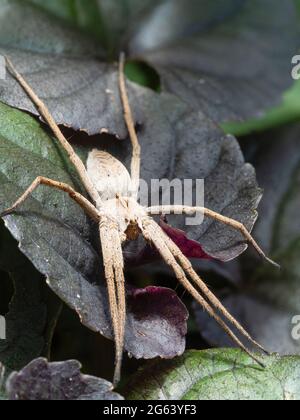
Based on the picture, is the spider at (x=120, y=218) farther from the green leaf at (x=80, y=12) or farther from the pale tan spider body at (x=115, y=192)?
the green leaf at (x=80, y=12)

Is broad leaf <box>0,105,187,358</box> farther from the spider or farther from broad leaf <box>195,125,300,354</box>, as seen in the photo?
broad leaf <box>195,125,300,354</box>

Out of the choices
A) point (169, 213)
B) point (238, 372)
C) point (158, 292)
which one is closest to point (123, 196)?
point (169, 213)

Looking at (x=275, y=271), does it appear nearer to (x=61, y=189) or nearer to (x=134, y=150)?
(x=134, y=150)

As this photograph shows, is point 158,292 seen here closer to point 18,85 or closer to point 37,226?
point 37,226

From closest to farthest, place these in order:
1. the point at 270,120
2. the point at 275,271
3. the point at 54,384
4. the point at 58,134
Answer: the point at 54,384
the point at 58,134
the point at 275,271
the point at 270,120

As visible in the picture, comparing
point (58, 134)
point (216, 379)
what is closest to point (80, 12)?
point (58, 134)

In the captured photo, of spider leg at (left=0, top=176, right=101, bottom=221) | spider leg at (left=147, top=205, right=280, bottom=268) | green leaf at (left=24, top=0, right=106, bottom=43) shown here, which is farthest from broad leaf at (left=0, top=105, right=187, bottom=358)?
green leaf at (left=24, top=0, right=106, bottom=43)
